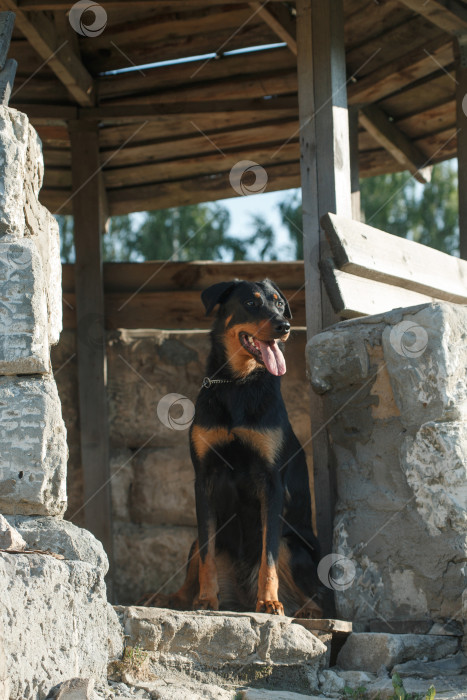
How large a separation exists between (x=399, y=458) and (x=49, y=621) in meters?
2.03

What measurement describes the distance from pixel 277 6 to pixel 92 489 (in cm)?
371

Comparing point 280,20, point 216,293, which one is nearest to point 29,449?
point 216,293

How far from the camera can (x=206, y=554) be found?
4477 millimetres

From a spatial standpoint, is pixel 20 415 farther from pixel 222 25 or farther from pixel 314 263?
pixel 222 25

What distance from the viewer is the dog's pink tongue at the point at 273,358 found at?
15.3ft

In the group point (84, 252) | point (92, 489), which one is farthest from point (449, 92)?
point (92, 489)

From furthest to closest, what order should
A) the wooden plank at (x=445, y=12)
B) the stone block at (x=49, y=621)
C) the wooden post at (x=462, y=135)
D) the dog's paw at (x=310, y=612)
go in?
the wooden post at (x=462, y=135) → the wooden plank at (x=445, y=12) → the dog's paw at (x=310, y=612) → the stone block at (x=49, y=621)

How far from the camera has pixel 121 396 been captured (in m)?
7.27

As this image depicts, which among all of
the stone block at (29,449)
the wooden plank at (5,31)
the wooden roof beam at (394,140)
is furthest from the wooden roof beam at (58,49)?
the stone block at (29,449)

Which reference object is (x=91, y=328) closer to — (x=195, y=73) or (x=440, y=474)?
(x=195, y=73)

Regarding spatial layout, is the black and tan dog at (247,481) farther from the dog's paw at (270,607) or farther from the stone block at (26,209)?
the stone block at (26,209)

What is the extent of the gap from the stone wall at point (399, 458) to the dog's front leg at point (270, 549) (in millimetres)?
315

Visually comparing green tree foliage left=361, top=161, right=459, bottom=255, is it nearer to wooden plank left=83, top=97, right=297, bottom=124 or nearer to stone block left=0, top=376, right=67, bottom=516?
wooden plank left=83, top=97, right=297, bottom=124

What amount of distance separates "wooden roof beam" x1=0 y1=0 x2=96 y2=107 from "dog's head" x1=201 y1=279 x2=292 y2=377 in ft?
7.31
